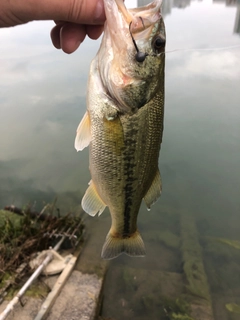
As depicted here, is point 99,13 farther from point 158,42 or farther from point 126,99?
point 126,99

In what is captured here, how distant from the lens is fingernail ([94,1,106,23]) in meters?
1.41

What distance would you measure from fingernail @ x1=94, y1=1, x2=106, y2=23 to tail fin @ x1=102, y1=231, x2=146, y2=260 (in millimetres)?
1363

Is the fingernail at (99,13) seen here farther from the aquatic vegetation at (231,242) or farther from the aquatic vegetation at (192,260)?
the aquatic vegetation at (231,242)

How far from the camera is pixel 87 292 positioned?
345 cm

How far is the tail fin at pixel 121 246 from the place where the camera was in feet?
6.69

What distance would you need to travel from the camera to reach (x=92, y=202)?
1831 millimetres

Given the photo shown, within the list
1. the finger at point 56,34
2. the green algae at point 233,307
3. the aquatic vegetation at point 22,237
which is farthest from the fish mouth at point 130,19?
the green algae at point 233,307

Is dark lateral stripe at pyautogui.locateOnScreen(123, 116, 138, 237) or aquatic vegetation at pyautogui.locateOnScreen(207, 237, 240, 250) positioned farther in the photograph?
aquatic vegetation at pyautogui.locateOnScreen(207, 237, 240, 250)

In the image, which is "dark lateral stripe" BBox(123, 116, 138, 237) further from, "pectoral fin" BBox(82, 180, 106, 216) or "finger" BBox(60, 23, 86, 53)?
"finger" BBox(60, 23, 86, 53)

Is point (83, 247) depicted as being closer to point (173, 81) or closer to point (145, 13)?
point (145, 13)

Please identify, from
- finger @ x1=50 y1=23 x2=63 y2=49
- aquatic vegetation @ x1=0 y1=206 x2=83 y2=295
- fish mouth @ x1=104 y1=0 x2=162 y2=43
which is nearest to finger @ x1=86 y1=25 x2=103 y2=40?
finger @ x1=50 y1=23 x2=63 y2=49

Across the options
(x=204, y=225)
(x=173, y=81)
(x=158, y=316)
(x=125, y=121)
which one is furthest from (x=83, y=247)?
(x=173, y=81)

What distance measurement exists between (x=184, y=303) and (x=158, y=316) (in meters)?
0.37

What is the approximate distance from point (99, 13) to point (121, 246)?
1489 mm
